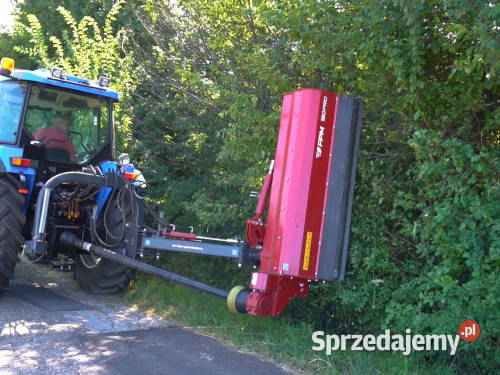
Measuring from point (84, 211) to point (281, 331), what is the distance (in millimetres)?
2846

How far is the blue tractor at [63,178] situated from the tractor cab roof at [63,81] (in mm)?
11

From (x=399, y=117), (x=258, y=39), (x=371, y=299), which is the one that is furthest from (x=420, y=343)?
(x=258, y=39)

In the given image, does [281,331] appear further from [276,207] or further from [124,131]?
[124,131]

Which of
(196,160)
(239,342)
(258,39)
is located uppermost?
(258,39)

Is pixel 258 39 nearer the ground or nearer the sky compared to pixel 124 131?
nearer the sky

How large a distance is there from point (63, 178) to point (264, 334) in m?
2.54

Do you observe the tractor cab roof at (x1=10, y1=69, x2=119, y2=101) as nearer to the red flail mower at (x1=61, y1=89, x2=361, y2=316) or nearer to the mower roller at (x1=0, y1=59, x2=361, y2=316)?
the mower roller at (x1=0, y1=59, x2=361, y2=316)

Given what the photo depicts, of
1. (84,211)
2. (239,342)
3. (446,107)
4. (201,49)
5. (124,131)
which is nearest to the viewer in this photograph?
(446,107)

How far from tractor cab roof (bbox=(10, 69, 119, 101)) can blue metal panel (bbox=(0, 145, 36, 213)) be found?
772 mm

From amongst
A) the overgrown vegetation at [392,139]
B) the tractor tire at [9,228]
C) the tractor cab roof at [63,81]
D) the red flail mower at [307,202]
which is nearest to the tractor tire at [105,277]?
the overgrown vegetation at [392,139]

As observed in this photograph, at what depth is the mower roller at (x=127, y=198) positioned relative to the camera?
4.53 metres

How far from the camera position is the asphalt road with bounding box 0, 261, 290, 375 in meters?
4.40

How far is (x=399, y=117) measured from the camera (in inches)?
190

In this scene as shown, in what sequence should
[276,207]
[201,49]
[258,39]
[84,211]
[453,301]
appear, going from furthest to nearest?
[201,49], [84,211], [258,39], [276,207], [453,301]
